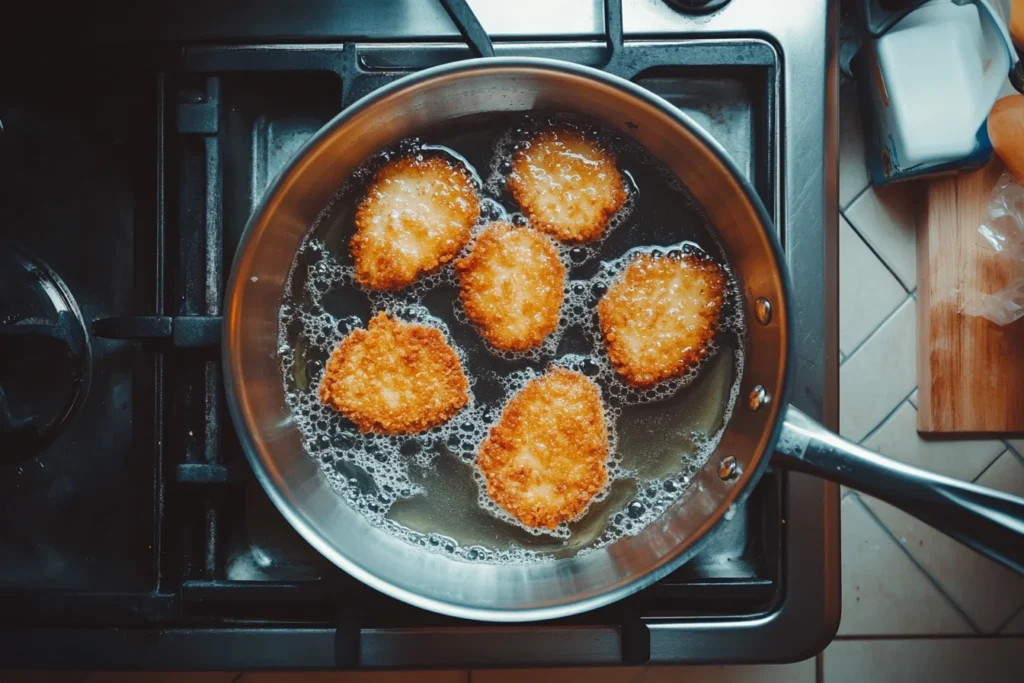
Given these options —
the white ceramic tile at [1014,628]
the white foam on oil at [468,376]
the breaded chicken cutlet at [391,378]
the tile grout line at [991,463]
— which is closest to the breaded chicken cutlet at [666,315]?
the white foam on oil at [468,376]

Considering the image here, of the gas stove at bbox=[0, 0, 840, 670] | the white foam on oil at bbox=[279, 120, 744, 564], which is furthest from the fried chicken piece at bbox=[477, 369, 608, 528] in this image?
the gas stove at bbox=[0, 0, 840, 670]

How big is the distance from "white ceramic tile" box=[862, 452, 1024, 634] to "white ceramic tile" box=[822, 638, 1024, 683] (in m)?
0.04

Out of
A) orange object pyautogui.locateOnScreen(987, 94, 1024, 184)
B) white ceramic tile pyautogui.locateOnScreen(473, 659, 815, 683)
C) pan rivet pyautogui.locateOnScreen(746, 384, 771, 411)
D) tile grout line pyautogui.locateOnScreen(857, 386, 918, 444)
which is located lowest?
white ceramic tile pyautogui.locateOnScreen(473, 659, 815, 683)

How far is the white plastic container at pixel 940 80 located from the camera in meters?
0.90

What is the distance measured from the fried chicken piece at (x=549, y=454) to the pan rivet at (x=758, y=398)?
178 millimetres

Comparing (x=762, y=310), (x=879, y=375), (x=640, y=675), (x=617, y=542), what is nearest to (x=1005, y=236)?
(x=879, y=375)

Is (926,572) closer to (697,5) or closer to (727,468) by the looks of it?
(727,468)

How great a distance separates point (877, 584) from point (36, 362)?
3.66 feet

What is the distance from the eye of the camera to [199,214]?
0.84m

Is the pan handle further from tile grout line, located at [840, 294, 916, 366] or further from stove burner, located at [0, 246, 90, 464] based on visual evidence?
stove burner, located at [0, 246, 90, 464]

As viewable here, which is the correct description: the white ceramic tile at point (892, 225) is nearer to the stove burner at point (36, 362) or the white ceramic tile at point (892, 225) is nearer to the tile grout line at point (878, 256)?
the tile grout line at point (878, 256)

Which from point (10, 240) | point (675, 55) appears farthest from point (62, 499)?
point (675, 55)

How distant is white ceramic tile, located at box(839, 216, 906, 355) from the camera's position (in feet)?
3.36

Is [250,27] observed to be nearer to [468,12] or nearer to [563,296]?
[468,12]
